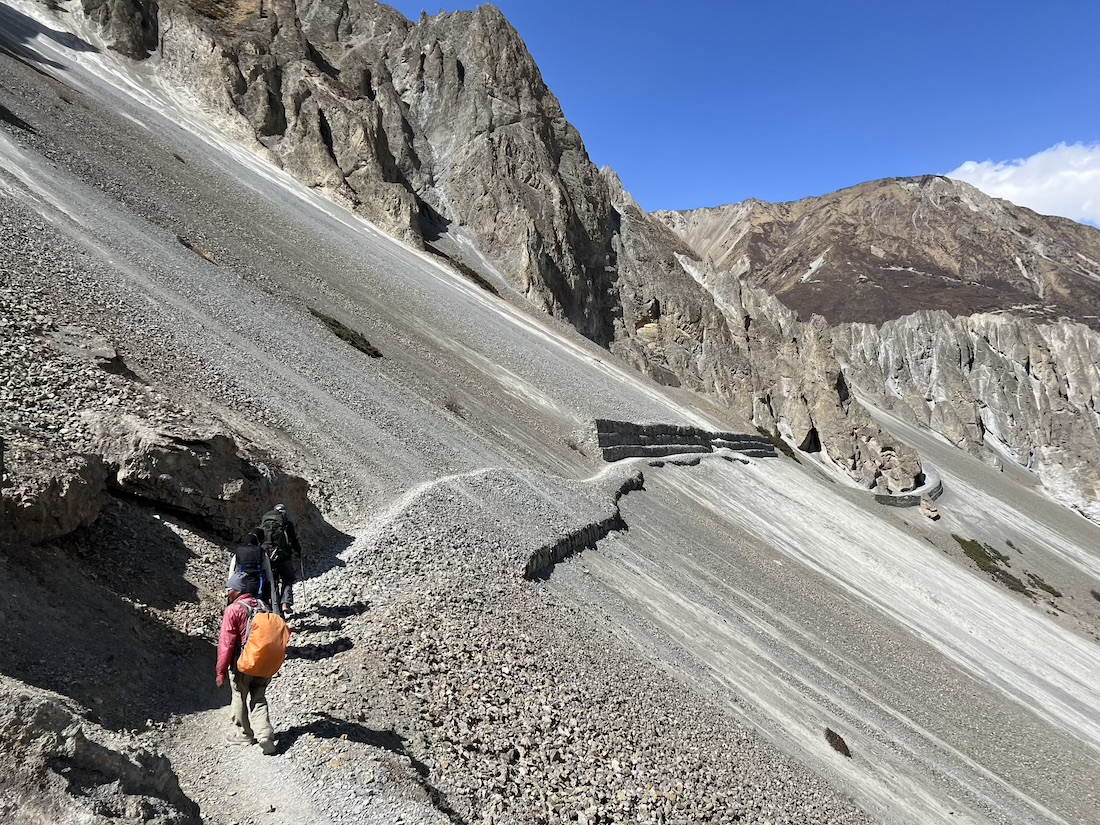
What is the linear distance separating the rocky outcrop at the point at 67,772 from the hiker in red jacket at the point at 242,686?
1132 mm

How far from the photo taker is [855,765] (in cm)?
1273

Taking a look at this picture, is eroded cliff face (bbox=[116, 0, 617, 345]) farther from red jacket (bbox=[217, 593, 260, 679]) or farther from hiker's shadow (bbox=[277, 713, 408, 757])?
hiker's shadow (bbox=[277, 713, 408, 757])

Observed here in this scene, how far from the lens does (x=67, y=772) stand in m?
4.15

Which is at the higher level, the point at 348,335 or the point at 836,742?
the point at 348,335

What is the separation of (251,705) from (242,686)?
24 cm

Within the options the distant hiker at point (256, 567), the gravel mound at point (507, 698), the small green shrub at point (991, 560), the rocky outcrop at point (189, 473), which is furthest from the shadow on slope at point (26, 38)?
the small green shrub at point (991, 560)

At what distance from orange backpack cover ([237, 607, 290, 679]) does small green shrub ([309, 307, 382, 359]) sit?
16731mm

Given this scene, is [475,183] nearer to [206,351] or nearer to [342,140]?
[342,140]

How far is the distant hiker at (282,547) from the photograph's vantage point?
25.1 ft

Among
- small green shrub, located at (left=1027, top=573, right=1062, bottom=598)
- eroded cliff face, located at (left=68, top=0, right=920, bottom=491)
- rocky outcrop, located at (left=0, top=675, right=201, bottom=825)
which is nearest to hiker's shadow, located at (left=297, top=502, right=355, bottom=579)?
rocky outcrop, located at (left=0, top=675, right=201, bottom=825)

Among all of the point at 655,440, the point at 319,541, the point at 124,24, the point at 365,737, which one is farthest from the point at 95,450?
the point at 124,24

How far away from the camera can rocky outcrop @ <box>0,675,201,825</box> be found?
3.92 metres

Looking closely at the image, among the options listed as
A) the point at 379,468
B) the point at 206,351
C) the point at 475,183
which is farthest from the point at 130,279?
the point at 475,183

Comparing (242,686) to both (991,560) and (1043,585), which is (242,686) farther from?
(1043,585)
